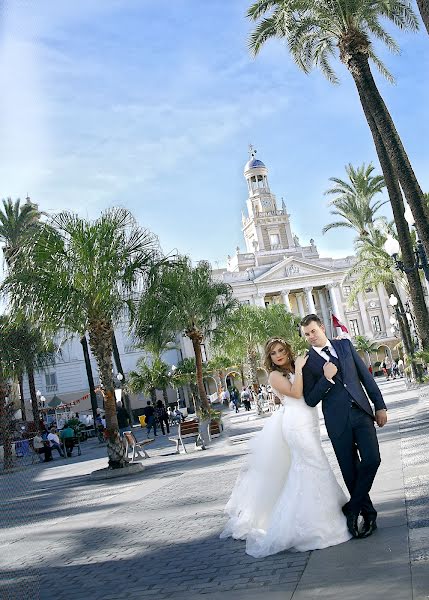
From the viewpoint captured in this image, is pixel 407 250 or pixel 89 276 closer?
pixel 89 276

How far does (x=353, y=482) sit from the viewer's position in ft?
18.1

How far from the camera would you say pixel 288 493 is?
5.68 meters

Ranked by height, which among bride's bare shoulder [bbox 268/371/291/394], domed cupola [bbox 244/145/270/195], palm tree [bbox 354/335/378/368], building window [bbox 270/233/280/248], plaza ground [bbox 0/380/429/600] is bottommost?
plaza ground [bbox 0/380/429/600]

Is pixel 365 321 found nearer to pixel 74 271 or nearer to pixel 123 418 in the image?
pixel 123 418

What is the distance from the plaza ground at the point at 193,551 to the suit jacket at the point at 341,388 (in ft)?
3.01

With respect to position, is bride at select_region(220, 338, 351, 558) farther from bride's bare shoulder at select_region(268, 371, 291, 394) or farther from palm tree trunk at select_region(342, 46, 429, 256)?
palm tree trunk at select_region(342, 46, 429, 256)

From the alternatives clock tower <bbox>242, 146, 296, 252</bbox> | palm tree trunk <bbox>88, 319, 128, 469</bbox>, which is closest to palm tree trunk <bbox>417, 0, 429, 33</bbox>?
palm tree trunk <bbox>88, 319, 128, 469</bbox>

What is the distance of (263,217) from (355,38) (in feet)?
255

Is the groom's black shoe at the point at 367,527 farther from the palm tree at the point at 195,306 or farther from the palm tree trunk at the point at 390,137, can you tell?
the palm tree at the point at 195,306

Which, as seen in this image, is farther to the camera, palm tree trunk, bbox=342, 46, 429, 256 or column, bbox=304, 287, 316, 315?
column, bbox=304, 287, 316, 315

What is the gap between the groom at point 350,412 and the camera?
5.39 meters

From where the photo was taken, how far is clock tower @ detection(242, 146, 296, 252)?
94500 millimetres

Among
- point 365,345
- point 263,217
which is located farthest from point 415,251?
point 263,217

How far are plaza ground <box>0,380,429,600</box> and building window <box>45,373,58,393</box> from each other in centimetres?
5799
